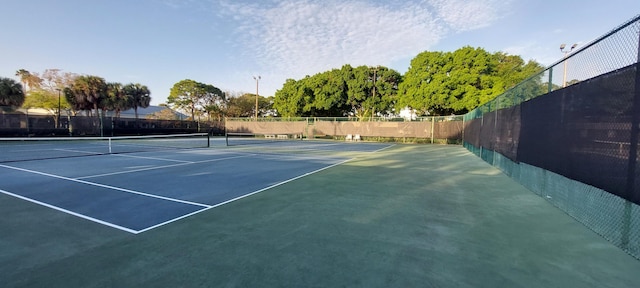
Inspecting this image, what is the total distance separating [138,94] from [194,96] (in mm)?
8661

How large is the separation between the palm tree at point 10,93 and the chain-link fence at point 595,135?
4019 cm

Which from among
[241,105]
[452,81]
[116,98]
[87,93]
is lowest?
[116,98]

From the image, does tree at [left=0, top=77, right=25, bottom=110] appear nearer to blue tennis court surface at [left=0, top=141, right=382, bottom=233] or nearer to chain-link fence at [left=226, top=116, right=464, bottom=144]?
chain-link fence at [left=226, top=116, right=464, bottom=144]

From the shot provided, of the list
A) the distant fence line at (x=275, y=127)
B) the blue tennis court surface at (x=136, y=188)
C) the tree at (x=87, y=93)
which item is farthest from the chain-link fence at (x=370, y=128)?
the blue tennis court surface at (x=136, y=188)

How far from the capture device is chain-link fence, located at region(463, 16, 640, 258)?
10.00ft

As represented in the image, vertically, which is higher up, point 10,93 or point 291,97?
point 291,97

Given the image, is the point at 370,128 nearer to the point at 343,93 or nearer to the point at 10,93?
the point at 343,93

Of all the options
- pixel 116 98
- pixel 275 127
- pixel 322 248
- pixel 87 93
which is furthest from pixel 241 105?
pixel 322 248

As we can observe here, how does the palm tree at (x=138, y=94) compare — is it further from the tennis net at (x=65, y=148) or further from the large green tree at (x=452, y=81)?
the large green tree at (x=452, y=81)

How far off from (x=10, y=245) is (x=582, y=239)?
6940mm

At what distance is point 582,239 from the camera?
11.5ft

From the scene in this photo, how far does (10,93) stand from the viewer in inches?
1030

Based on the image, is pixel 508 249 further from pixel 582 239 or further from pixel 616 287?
pixel 582 239

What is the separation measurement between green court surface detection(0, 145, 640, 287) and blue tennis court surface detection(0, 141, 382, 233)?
12.8 inches
